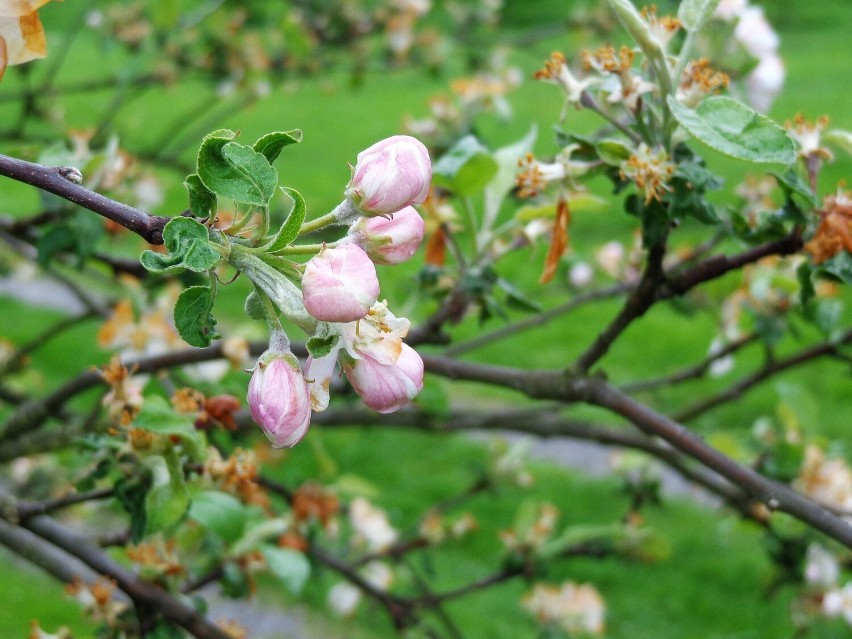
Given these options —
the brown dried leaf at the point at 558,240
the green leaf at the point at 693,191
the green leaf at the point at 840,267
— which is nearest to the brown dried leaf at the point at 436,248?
the brown dried leaf at the point at 558,240

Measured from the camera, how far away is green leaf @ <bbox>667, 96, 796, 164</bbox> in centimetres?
68

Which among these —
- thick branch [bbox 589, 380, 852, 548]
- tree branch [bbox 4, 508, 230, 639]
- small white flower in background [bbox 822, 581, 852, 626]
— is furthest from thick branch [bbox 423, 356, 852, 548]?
small white flower in background [bbox 822, 581, 852, 626]

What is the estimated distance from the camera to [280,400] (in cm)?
54

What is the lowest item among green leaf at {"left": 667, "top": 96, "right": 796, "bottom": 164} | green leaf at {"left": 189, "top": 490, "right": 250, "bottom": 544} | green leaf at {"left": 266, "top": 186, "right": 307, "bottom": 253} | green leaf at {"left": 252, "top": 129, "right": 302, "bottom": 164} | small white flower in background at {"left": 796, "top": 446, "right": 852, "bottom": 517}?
small white flower in background at {"left": 796, "top": 446, "right": 852, "bottom": 517}

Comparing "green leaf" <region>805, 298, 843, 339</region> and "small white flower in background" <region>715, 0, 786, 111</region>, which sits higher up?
"small white flower in background" <region>715, 0, 786, 111</region>

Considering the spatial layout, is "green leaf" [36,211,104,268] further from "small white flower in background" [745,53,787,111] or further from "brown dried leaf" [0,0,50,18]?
"small white flower in background" [745,53,787,111]

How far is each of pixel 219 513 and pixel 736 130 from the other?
54 centimetres

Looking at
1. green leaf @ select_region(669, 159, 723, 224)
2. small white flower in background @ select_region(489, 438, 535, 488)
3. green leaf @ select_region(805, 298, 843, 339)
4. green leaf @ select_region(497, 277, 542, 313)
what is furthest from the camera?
small white flower in background @ select_region(489, 438, 535, 488)

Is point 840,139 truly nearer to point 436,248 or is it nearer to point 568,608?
point 436,248

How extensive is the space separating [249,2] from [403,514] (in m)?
1.78

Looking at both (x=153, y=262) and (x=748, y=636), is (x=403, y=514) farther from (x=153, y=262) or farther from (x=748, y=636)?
(x=153, y=262)

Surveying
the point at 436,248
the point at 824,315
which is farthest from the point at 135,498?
the point at 824,315

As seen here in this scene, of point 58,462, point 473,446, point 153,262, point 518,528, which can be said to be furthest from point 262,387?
point 473,446

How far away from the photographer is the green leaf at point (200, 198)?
54 cm
